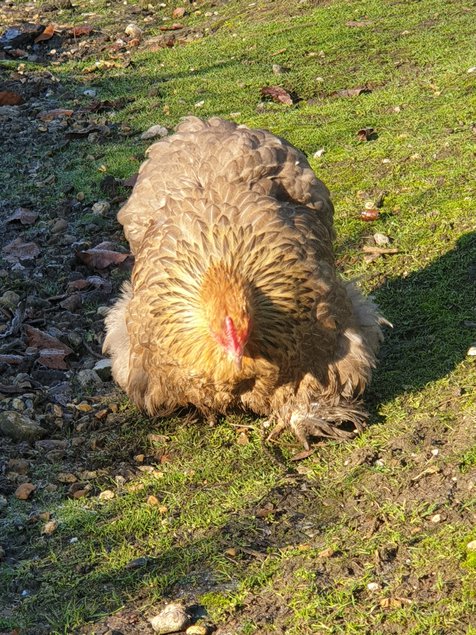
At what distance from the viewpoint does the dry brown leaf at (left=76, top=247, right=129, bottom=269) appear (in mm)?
6250

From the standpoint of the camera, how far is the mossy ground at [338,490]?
3.32m

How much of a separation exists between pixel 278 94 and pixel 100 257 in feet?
10.7

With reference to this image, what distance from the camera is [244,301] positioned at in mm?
3928

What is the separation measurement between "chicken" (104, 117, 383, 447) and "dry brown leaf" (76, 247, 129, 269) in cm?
134

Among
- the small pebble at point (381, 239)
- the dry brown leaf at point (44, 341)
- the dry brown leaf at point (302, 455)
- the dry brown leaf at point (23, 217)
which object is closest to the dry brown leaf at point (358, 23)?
the dry brown leaf at point (23, 217)

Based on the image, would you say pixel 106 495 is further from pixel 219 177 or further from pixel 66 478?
pixel 219 177

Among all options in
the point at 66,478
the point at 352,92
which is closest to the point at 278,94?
the point at 352,92

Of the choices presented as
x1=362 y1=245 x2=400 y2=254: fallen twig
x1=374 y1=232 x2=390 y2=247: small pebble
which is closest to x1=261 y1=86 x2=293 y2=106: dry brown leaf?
x1=374 y1=232 x2=390 y2=247: small pebble

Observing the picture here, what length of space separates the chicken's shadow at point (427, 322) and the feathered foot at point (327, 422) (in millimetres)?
161

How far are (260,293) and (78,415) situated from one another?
1283 mm

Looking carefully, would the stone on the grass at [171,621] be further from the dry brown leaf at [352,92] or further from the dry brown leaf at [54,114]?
the dry brown leaf at [54,114]

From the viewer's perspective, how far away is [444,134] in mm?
7352

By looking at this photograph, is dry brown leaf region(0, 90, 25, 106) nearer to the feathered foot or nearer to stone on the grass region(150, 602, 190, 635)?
the feathered foot

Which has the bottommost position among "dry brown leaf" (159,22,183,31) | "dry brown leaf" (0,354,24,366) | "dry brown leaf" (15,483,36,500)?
"dry brown leaf" (15,483,36,500)
